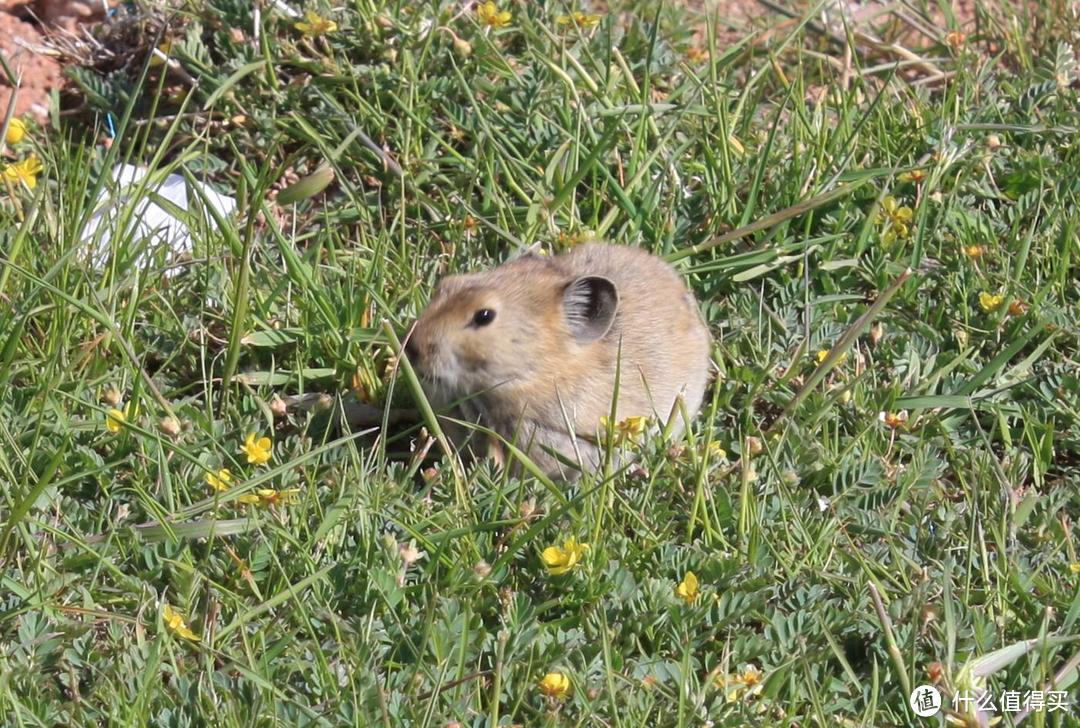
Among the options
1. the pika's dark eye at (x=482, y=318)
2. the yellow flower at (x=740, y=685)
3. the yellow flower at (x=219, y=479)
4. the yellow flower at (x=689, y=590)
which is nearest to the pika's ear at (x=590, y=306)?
the pika's dark eye at (x=482, y=318)

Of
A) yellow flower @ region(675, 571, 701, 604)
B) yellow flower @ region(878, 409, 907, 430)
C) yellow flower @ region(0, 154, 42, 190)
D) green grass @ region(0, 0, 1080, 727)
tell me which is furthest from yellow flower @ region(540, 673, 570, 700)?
yellow flower @ region(0, 154, 42, 190)

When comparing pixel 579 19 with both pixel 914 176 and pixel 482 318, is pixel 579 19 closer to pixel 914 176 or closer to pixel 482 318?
pixel 914 176

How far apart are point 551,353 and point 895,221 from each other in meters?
1.80

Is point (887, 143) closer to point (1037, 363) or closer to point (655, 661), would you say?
point (1037, 363)

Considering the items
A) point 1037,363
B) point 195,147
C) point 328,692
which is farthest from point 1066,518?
point 195,147

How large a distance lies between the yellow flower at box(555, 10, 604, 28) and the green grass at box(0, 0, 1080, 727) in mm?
81

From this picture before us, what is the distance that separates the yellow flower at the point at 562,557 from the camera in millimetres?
3967

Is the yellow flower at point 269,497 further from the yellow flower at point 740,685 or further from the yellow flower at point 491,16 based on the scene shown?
the yellow flower at point 491,16

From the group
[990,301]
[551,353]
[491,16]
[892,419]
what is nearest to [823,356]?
[892,419]

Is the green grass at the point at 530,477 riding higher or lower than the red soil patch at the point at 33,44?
lower

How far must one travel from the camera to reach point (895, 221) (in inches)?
221

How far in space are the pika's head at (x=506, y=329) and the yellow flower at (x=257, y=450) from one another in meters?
0.56

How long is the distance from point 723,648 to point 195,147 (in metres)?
3.27

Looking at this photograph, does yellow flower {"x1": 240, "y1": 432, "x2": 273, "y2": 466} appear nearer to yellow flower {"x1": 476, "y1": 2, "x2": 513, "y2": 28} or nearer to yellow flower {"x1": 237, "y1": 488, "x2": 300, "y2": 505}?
yellow flower {"x1": 237, "y1": 488, "x2": 300, "y2": 505}
